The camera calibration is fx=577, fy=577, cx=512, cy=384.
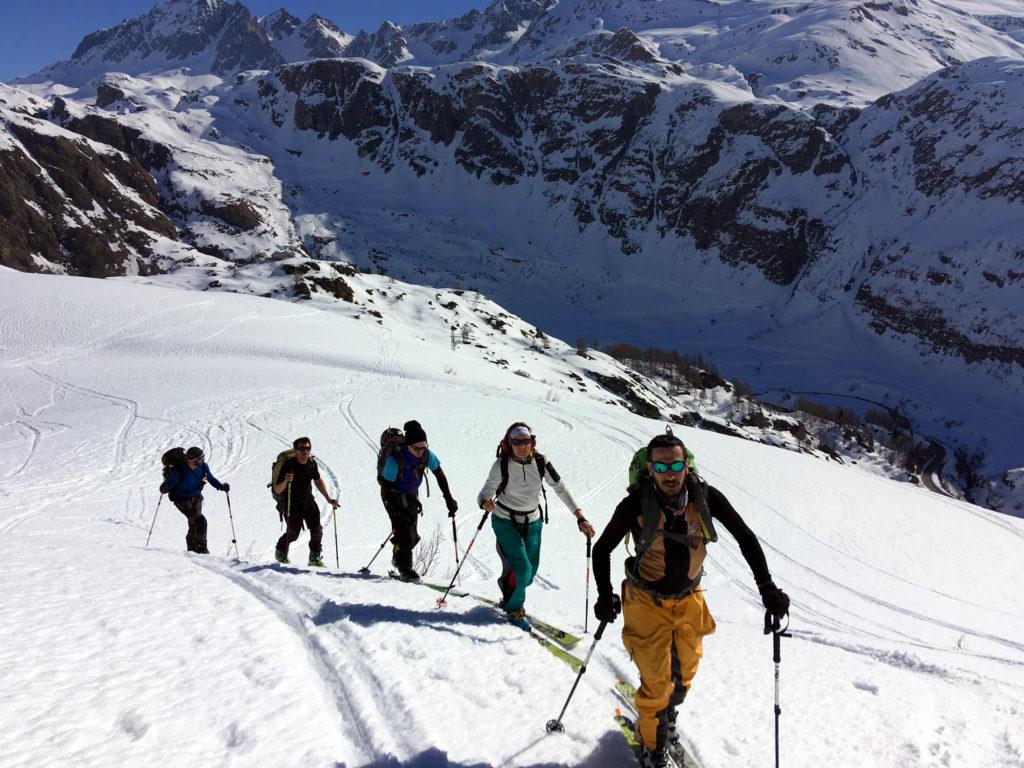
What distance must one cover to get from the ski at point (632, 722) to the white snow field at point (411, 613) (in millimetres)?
138

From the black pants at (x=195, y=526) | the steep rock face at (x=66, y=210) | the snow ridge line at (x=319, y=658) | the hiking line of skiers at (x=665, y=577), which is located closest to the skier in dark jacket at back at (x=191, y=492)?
the black pants at (x=195, y=526)

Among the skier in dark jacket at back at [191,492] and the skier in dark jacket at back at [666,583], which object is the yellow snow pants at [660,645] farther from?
the skier in dark jacket at back at [191,492]

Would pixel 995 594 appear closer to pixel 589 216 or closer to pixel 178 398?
pixel 178 398

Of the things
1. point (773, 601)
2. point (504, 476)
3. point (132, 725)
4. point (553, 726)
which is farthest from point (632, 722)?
point (132, 725)

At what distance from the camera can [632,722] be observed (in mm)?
4621

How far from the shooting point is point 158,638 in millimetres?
4801

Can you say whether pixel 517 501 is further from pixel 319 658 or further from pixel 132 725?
pixel 132 725

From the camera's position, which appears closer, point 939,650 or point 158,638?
point 158,638

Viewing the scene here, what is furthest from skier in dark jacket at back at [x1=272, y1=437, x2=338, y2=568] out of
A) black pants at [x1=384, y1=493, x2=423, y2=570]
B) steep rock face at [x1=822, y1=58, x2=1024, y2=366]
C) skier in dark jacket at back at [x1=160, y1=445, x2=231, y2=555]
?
steep rock face at [x1=822, y1=58, x2=1024, y2=366]

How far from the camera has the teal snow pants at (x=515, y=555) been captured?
6.72 meters

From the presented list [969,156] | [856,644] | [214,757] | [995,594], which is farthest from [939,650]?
[969,156]

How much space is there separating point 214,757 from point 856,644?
805 cm

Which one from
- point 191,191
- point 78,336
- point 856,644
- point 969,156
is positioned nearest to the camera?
point 856,644

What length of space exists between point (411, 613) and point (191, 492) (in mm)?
6214
